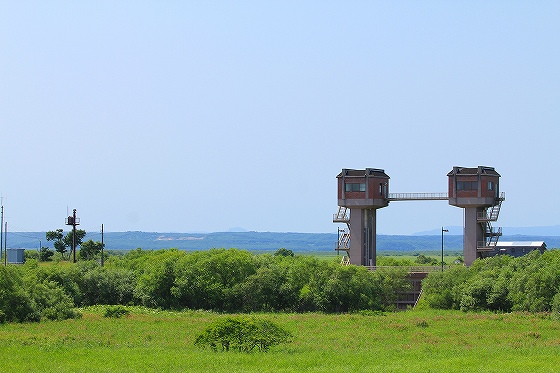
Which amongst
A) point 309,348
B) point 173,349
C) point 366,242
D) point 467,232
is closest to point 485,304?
point 467,232

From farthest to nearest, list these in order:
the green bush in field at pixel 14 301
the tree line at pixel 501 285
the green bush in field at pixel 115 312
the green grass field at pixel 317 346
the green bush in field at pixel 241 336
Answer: the green bush in field at pixel 115 312
the tree line at pixel 501 285
the green bush in field at pixel 14 301
the green bush in field at pixel 241 336
the green grass field at pixel 317 346

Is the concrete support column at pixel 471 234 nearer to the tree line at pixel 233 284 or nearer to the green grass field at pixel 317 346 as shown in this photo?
the tree line at pixel 233 284

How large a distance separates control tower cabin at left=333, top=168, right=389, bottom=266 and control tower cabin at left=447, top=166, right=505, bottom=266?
706 cm

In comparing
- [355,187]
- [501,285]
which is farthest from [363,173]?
[501,285]

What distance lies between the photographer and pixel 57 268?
74125mm

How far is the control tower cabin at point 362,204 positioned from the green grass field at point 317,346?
16662 mm

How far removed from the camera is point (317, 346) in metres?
43.9

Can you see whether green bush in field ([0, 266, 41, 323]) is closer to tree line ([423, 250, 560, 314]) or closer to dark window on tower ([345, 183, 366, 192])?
dark window on tower ([345, 183, 366, 192])

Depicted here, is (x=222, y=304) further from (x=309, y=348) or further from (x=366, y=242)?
(x=309, y=348)

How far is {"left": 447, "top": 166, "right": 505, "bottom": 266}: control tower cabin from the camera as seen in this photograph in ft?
242

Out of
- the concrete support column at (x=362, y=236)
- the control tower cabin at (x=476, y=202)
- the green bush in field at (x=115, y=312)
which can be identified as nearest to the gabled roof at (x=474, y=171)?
the control tower cabin at (x=476, y=202)

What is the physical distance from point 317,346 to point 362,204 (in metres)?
34.5

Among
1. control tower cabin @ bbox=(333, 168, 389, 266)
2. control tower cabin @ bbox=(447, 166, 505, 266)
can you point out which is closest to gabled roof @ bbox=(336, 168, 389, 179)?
control tower cabin @ bbox=(333, 168, 389, 266)

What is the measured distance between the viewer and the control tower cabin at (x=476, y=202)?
7381 centimetres
